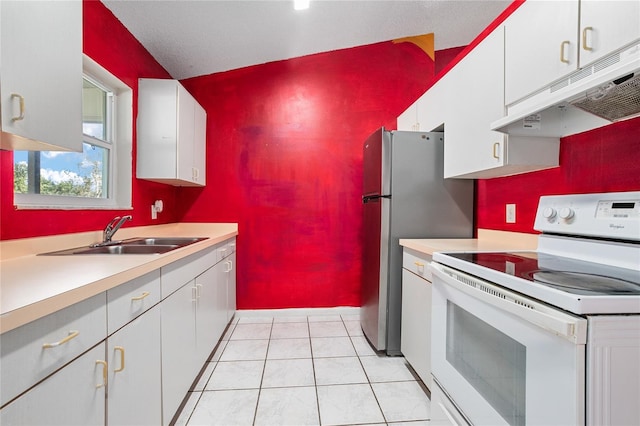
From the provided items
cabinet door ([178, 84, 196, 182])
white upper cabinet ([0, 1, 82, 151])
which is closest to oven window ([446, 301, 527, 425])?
white upper cabinet ([0, 1, 82, 151])

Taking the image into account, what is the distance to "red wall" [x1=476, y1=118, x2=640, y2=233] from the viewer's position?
1.15 meters

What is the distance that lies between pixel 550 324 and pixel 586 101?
88 centimetres

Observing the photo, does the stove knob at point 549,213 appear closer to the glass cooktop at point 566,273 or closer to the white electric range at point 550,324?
the white electric range at point 550,324

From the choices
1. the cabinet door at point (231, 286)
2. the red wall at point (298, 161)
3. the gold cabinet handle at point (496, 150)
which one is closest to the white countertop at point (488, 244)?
the gold cabinet handle at point (496, 150)

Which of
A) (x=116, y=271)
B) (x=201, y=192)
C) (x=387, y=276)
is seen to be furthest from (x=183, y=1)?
(x=387, y=276)

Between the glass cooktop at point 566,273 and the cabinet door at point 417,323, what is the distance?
53 cm

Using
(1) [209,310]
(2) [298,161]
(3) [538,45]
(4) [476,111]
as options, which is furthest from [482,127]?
(1) [209,310]

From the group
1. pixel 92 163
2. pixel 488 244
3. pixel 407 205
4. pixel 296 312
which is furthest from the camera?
pixel 296 312

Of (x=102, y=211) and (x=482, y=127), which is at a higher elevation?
(x=482, y=127)

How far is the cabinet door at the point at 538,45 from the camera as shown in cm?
111

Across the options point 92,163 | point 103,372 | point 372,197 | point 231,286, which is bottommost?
point 231,286

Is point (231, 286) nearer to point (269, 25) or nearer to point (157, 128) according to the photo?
point (157, 128)

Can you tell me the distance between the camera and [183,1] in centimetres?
190

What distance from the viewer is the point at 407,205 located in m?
2.07
